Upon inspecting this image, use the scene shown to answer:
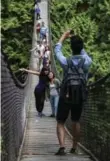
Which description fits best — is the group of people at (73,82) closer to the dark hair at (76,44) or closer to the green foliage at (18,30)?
the dark hair at (76,44)

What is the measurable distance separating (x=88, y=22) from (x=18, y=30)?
169 inches

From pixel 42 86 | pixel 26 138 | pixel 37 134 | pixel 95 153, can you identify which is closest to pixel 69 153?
pixel 95 153

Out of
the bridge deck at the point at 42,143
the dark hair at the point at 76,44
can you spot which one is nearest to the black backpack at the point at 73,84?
the dark hair at the point at 76,44

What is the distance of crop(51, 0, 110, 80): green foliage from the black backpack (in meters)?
29.2

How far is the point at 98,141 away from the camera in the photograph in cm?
793

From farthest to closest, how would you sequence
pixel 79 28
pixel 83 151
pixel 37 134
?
pixel 79 28
pixel 37 134
pixel 83 151

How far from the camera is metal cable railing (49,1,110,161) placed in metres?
7.37

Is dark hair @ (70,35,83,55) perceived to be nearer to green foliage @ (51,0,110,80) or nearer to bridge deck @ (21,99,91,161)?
bridge deck @ (21,99,91,161)

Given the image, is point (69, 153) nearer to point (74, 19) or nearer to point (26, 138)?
point (26, 138)

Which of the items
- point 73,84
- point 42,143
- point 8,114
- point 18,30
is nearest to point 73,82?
point 73,84

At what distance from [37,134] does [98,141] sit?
12.1 ft

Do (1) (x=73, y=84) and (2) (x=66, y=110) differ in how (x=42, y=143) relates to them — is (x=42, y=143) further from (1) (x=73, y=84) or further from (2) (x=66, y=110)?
(1) (x=73, y=84)

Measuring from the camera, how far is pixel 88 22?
39.9 meters

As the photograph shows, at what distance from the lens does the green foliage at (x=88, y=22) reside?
38584 millimetres
